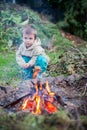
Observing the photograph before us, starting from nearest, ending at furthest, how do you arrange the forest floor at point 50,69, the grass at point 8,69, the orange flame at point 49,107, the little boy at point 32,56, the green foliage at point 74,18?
the forest floor at point 50,69
the orange flame at point 49,107
the little boy at point 32,56
the grass at point 8,69
the green foliage at point 74,18

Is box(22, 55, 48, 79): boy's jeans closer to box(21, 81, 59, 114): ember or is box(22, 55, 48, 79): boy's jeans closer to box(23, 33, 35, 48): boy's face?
box(23, 33, 35, 48): boy's face

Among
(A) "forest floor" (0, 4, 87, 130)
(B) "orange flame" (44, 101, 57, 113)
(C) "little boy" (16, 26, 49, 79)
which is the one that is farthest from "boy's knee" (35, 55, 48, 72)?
(B) "orange flame" (44, 101, 57, 113)

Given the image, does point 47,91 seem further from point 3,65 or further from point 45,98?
point 3,65

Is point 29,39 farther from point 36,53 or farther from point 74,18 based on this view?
point 74,18

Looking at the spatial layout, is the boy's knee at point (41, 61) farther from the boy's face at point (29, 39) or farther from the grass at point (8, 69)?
the grass at point (8, 69)

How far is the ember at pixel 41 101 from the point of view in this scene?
18.7 ft

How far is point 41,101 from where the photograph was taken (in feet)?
19.2

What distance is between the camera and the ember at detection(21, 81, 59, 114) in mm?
5695

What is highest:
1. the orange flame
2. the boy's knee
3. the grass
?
the boy's knee

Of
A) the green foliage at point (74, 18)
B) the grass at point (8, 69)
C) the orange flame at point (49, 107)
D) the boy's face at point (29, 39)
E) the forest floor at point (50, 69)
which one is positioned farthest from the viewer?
the green foliage at point (74, 18)

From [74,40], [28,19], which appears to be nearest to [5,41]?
[28,19]

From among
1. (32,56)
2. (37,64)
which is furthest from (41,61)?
(32,56)

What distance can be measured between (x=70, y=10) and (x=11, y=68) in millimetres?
6759

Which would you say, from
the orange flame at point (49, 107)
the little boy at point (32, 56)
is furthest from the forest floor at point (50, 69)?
the little boy at point (32, 56)
